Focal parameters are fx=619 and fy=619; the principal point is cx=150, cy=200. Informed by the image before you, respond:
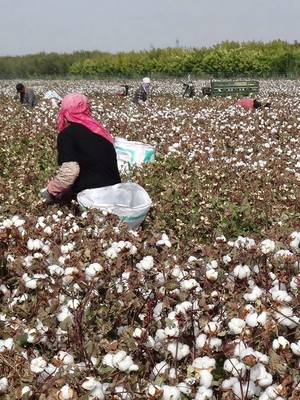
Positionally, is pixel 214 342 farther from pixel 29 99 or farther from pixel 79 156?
pixel 29 99

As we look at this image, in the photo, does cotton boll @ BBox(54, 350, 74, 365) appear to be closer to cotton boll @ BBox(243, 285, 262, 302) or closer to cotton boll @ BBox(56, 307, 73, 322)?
cotton boll @ BBox(56, 307, 73, 322)

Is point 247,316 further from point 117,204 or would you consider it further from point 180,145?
point 180,145

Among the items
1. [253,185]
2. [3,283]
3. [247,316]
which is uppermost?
[247,316]

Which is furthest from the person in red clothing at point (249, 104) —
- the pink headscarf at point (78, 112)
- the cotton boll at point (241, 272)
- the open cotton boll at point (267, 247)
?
the cotton boll at point (241, 272)

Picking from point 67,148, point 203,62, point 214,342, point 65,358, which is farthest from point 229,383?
point 203,62

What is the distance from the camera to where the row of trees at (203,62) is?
141 ft

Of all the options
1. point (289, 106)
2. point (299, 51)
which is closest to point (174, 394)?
point (289, 106)

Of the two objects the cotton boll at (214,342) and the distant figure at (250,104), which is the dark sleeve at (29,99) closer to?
the distant figure at (250,104)

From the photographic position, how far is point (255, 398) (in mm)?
1776

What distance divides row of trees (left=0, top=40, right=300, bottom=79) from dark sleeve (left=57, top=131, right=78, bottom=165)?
1392 inches

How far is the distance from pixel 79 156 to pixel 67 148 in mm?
129

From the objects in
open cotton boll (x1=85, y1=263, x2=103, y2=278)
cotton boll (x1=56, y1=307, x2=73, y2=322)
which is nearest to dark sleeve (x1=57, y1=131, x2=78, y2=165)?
open cotton boll (x1=85, y1=263, x2=103, y2=278)

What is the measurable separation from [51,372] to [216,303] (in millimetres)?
633

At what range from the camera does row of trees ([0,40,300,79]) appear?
141 feet
